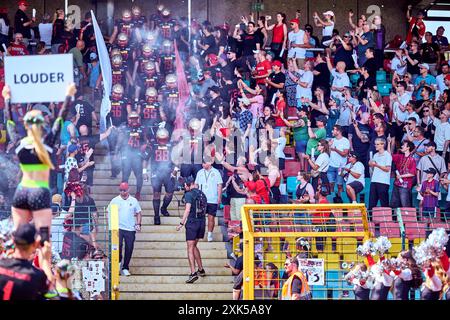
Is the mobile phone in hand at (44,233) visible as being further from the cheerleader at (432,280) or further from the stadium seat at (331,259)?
the stadium seat at (331,259)

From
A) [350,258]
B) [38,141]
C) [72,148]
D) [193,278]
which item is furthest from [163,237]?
[38,141]

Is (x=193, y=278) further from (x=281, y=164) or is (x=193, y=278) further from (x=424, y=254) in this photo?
(x=424, y=254)

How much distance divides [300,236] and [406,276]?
126cm

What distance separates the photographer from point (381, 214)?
1429 cm

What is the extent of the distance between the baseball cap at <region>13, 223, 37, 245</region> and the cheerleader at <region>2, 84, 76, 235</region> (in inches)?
4.9

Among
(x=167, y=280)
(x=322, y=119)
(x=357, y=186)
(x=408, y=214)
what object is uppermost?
(x=322, y=119)

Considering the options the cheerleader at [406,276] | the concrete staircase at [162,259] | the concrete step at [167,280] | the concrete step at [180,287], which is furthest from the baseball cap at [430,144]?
the cheerleader at [406,276]

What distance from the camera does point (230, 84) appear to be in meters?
17.5

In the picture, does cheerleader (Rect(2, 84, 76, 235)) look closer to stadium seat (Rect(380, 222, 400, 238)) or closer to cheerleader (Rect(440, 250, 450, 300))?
cheerleader (Rect(440, 250, 450, 300))

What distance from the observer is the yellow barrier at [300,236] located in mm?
12688

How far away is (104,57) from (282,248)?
9.14ft

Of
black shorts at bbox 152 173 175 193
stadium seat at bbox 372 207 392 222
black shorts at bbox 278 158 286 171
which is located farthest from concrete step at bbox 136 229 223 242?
stadium seat at bbox 372 207 392 222

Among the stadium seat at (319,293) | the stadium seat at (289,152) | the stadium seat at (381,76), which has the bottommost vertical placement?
the stadium seat at (319,293)

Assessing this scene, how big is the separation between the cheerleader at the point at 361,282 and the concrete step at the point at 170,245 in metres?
2.76
